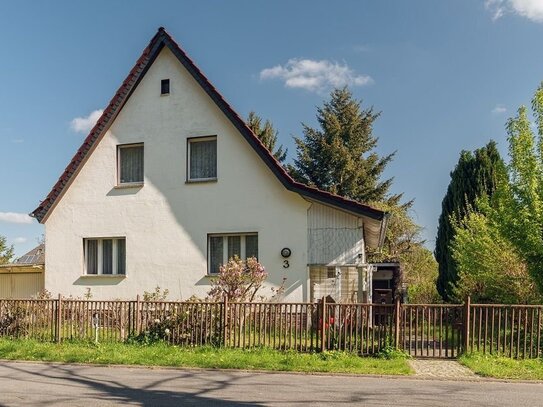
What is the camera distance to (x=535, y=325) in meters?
11.4

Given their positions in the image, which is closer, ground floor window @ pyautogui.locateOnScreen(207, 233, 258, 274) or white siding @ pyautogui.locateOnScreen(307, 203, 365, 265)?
white siding @ pyautogui.locateOnScreen(307, 203, 365, 265)

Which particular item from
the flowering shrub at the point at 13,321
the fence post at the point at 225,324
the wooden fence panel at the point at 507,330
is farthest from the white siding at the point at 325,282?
the flowering shrub at the point at 13,321

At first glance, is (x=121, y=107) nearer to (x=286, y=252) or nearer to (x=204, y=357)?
(x=286, y=252)

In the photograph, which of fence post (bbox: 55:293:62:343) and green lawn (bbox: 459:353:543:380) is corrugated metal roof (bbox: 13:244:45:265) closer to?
fence post (bbox: 55:293:62:343)

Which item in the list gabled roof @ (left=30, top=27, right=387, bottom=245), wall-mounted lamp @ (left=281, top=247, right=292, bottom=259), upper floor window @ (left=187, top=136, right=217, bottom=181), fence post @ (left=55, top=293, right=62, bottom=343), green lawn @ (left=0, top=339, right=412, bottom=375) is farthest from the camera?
upper floor window @ (left=187, top=136, right=217, bottom=181)

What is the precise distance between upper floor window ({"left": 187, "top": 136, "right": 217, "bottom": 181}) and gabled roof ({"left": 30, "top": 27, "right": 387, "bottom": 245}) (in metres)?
1.20

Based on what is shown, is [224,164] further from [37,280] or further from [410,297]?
[410,297]

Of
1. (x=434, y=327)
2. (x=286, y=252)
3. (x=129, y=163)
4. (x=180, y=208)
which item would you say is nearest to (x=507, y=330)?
(x=434, y=327)

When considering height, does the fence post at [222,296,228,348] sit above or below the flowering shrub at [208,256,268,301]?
below

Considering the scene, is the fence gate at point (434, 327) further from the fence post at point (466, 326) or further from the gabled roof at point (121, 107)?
the gabled roof at point (121, 107)

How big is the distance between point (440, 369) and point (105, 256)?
11921mm

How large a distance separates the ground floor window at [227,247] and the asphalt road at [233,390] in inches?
250

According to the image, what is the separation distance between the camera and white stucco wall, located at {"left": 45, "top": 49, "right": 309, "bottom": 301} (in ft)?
53.3

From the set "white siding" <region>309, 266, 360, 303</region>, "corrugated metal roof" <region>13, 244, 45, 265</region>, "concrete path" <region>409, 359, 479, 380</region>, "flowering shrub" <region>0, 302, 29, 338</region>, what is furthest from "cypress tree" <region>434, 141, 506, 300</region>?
"corrugated metal roof" <region>13, 244, 45, 265</region>
